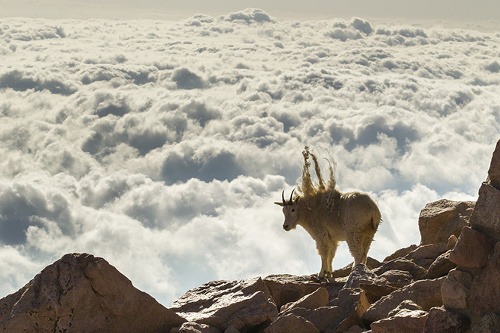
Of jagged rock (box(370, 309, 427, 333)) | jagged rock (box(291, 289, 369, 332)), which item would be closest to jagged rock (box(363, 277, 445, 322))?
jagged rock (box(291, 289, 369, 332))

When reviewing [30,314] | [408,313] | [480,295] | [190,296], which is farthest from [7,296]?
[480,295]

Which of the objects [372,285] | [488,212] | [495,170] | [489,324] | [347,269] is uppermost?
[347,269]

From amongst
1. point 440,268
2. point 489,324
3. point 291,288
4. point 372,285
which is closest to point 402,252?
point 291,288

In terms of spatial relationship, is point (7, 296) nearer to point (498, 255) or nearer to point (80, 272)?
point (80, 272)

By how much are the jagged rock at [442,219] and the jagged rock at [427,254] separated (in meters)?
2.25

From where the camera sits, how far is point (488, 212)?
11391mm

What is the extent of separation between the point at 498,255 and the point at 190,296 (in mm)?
7626

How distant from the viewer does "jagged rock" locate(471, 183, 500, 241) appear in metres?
11.3

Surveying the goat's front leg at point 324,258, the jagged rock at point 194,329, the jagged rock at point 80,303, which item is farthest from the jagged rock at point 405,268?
the jagged rock at point 80,303

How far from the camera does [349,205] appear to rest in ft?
69.0

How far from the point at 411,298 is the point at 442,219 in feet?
24.9

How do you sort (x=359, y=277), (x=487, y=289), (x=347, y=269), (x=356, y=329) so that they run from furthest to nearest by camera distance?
(x=347, y=269) → (x=359, y=277) → (x=356, y=329) → (x=487, y=289)

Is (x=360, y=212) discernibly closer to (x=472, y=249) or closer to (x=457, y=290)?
(x=472, y=249)

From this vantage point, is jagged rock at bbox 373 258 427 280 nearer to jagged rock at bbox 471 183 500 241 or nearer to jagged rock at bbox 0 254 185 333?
jagged rock at bbox 0 254 185 333
